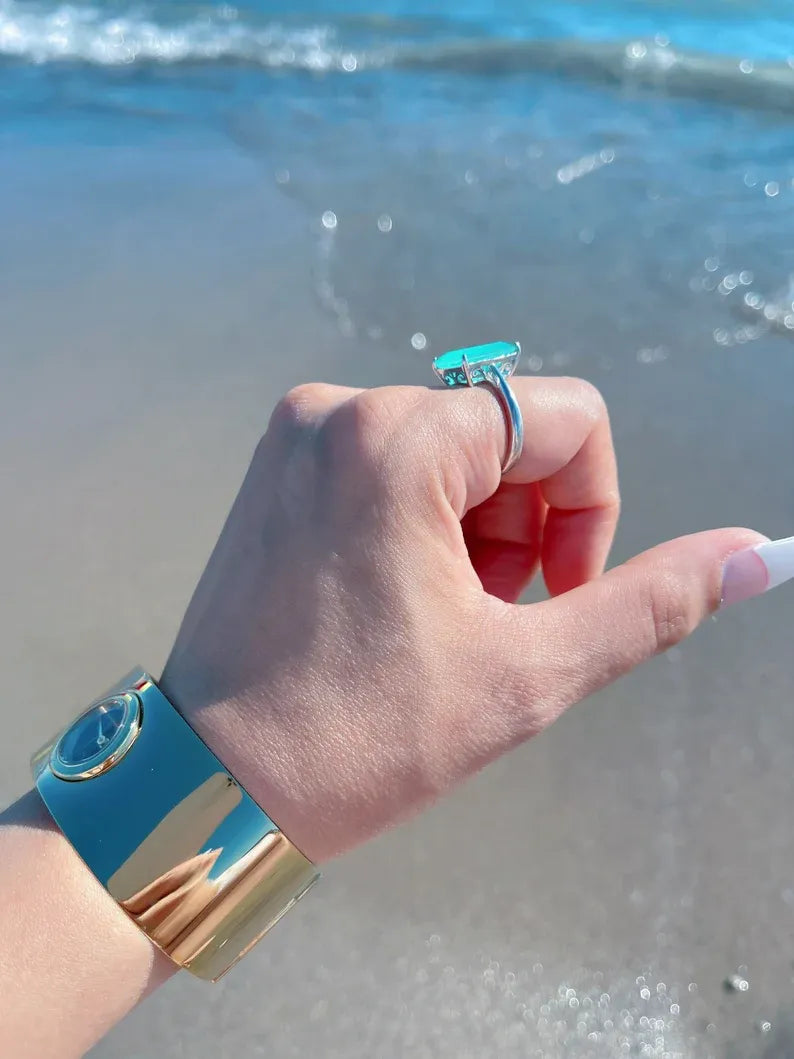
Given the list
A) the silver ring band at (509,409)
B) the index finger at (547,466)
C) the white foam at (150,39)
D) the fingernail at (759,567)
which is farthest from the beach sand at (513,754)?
the white foam at (150,39)

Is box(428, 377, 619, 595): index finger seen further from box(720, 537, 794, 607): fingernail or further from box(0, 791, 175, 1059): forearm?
box(0, 791, 175, 1059): forearm

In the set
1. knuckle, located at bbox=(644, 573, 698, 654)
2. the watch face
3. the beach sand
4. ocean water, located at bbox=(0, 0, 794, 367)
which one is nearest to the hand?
knuckle, located at bbox=(644, 573, 698, 654)

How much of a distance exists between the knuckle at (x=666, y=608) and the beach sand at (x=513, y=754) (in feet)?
2.40

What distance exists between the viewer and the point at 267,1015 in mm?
1706

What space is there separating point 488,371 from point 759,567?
1.83 feet

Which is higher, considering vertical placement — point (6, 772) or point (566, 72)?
point (566, 72)

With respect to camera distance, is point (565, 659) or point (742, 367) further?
point (742, 367)

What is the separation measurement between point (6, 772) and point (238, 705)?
1.06m

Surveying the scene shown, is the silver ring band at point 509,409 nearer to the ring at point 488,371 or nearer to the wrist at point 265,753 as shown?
the ring at point 488,371

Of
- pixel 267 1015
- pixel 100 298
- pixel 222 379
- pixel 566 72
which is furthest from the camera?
pixel 566 72

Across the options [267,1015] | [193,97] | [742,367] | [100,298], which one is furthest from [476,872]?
[193,97]

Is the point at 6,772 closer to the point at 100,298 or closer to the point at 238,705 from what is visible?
the point at 238,705

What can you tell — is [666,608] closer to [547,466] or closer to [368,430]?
[547,466]

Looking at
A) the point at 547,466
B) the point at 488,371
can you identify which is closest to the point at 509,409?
the point at 488,371
